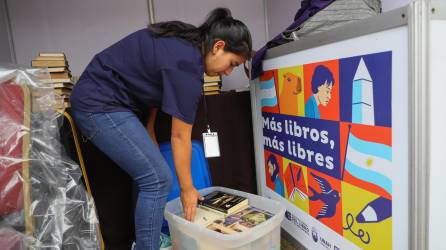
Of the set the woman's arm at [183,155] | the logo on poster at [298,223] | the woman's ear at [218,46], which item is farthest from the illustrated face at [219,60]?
the logo on poster at [298,223]

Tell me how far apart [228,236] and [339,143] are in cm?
47

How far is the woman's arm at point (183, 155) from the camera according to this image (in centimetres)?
95

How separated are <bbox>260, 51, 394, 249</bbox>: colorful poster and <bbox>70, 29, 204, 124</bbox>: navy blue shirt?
414mm

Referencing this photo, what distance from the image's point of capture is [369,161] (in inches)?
33.7

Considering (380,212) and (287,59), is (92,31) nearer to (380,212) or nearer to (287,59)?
(287,59)

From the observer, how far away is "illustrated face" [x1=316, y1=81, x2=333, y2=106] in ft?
3.17

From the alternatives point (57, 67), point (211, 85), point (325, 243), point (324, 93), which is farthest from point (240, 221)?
point (57, 67)

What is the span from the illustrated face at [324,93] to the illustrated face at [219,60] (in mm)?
291

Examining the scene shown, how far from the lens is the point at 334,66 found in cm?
93

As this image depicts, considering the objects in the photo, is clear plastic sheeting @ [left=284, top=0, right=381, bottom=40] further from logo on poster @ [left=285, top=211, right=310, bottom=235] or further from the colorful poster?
logo on poster @ [left=285, top=211, right=310, bottom=235]

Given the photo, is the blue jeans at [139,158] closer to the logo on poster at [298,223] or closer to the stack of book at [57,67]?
the stack of book at [57,67]

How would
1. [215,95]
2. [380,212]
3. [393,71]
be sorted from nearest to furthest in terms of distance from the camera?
[393,71] < [380,212] < [215,95]

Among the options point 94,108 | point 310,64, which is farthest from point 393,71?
point 94,108
